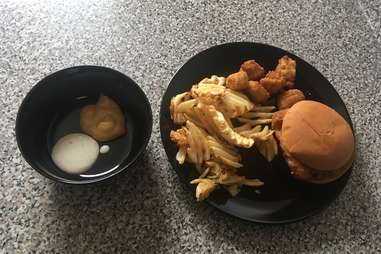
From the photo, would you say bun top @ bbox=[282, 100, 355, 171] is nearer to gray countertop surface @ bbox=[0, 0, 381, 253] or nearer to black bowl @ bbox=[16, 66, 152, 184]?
gray countertop surface @ bbox=[0, 0, 381, 253]

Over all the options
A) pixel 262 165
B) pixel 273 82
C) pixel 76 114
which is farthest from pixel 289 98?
pixel 76 114

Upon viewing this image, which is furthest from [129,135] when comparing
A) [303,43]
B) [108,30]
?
[303,43]

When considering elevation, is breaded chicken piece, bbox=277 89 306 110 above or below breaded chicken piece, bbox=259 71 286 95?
below

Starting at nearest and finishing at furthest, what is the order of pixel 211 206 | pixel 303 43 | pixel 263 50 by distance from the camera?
1. pixel 211 206
2. pixel 263 50
3. pixel 303 43

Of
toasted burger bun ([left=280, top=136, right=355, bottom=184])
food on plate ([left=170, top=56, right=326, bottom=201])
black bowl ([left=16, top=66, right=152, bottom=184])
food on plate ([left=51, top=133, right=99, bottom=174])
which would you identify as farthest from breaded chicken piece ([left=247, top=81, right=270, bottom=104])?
food on plate ([left=51, top=133, right=99, bottom=174])

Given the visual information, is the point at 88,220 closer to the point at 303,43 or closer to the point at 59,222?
the point at 59,222

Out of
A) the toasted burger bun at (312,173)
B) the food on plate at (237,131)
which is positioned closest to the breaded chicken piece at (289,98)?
the food on plate at (237,131)

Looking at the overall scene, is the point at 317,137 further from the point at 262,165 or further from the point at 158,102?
the point at 158,102
